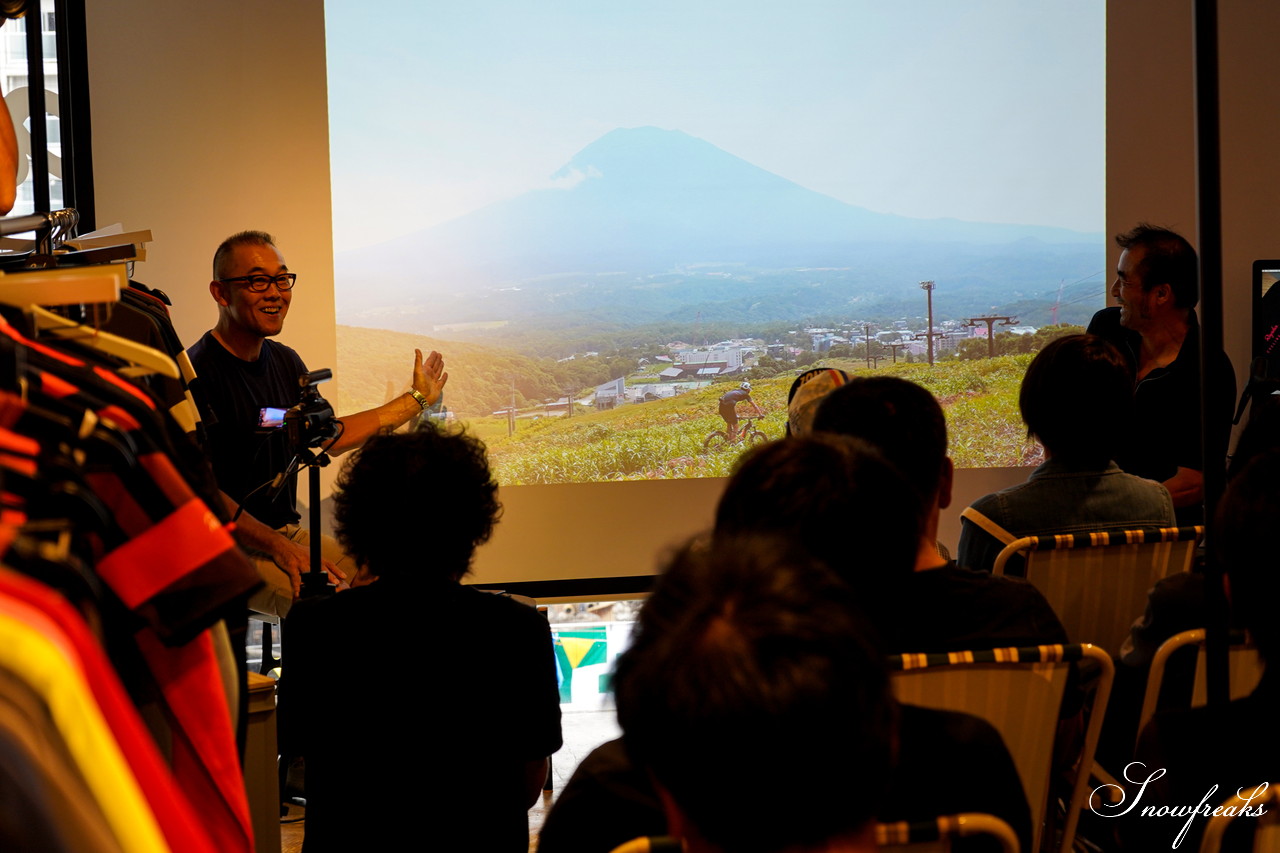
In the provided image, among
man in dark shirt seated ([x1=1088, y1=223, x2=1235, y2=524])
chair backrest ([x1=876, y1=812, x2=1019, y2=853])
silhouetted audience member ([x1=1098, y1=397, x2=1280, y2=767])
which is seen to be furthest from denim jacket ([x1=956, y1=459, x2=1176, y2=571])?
chair backrest ([x1=876, y1=812, x2=1019, y2=853])

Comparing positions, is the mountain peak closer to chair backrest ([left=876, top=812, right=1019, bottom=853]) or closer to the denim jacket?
the denim jacket

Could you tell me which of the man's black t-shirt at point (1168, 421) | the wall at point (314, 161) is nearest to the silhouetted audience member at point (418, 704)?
the man's black t-shirt at point (1168, 421)

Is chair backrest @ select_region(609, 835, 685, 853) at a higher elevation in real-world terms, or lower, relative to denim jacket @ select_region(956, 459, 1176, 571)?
lower

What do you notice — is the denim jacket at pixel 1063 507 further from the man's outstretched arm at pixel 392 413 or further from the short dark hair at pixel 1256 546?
the man's outstretched arm at pixel 392 413

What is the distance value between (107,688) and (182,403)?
100 centimetres

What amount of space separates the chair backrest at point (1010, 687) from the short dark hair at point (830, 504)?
145mm

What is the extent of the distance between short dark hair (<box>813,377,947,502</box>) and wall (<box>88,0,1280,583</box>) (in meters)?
2.93

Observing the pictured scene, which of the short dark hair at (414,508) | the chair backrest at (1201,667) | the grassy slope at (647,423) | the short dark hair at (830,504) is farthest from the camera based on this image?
the grassy slope at (647,423)

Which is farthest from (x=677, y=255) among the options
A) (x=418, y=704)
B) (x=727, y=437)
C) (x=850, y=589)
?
(x=850, y=589)

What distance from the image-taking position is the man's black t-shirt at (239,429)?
306cm

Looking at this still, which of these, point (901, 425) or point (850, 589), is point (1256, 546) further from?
point (901, 425)

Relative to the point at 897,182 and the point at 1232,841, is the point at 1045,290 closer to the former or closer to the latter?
the point at 897,182

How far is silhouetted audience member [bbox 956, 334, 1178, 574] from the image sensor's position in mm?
2064

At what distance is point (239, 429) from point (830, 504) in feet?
7.66
